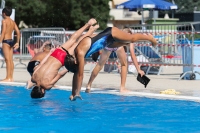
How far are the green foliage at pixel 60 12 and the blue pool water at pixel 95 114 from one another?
26.6 m

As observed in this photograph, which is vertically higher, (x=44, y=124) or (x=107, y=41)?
(x=107, y=41)

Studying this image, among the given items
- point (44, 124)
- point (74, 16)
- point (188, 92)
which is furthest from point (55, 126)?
point (74, 16)

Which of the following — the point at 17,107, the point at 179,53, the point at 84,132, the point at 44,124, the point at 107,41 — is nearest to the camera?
the point at 84,132

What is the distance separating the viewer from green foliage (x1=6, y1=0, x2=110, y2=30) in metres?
37.8

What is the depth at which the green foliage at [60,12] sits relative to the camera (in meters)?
37.8

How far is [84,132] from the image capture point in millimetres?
7133

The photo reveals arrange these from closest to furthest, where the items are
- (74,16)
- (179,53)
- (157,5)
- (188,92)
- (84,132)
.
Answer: (84,132) → (188,92) → (179,53) → (157,5) → (74,16)

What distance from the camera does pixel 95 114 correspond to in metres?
8.75

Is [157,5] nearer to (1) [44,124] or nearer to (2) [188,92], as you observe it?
(2) [188,92]

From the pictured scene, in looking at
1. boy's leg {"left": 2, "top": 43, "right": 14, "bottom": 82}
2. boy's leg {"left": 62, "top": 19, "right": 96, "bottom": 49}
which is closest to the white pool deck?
boy's leg {"left": 2, "top": 43, "right": 14, "bottom": 82}

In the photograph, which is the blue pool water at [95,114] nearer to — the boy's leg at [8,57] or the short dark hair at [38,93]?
the short dark hair at [38,93]

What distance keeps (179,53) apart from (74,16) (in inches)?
900

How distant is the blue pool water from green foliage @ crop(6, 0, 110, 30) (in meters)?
26.6

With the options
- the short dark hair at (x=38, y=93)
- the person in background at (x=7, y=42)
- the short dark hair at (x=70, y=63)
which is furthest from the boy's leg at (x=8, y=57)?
the short dark hair at (x=70, y=63)
